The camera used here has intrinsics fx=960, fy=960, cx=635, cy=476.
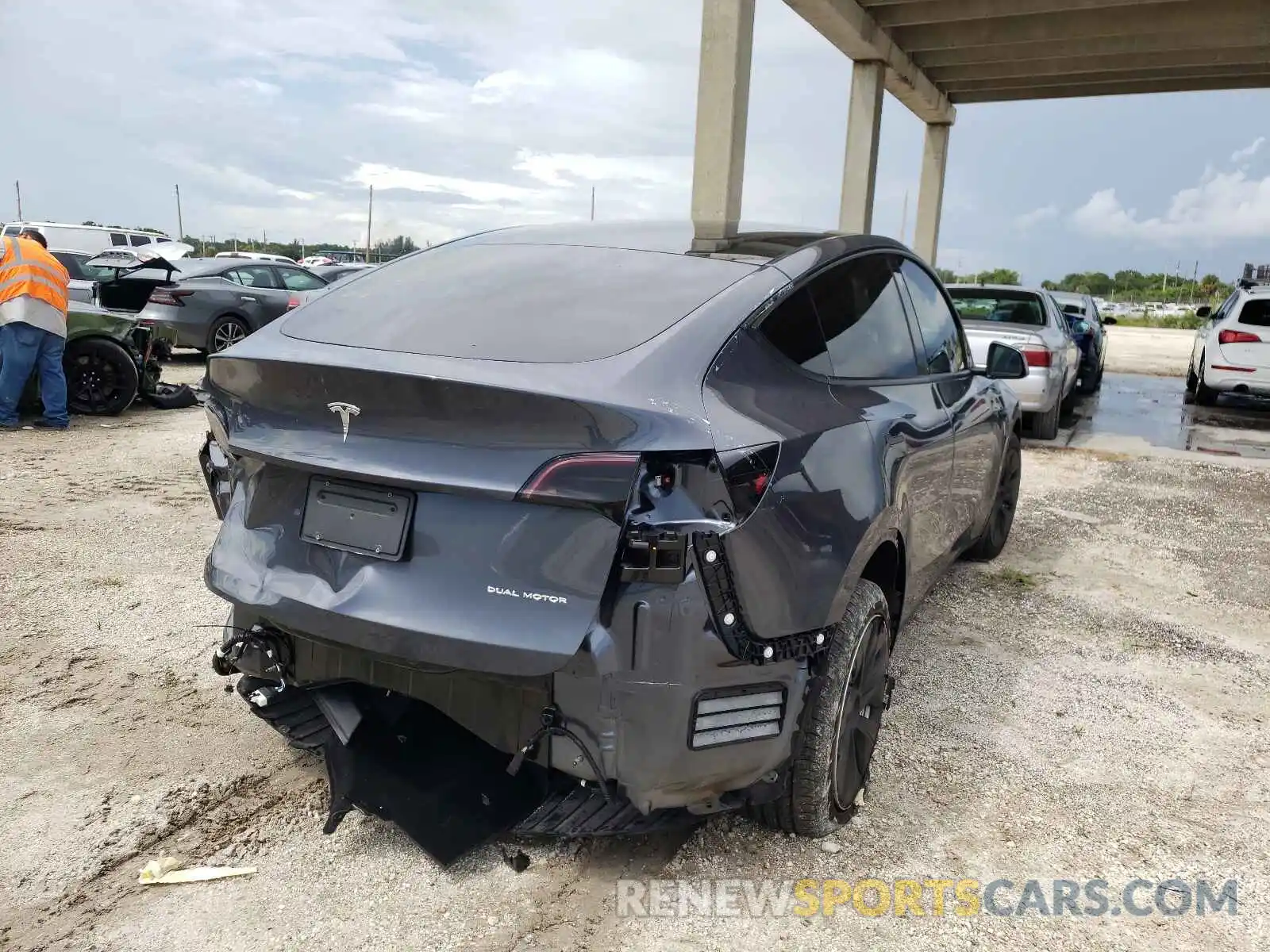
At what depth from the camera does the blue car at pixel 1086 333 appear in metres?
13.5

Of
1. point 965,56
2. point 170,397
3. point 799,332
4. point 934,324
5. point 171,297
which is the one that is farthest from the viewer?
point 965,56

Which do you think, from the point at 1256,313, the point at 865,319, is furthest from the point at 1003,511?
the point at 1256,313

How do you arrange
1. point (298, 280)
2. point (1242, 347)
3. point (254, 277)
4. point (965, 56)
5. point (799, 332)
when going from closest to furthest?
point (799, 332) → point (1242, 347) → point (254, 277) → point (965, 56) → point (298, 280)

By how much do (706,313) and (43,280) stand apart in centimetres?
723

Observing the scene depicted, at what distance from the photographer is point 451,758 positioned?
2482 millimetres

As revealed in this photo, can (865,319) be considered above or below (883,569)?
above

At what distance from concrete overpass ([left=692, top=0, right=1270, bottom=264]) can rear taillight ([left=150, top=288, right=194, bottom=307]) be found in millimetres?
6786

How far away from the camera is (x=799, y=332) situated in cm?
256

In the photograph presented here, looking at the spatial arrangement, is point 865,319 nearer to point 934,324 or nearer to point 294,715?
point 934,324

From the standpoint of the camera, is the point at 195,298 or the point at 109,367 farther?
the point at 195,298

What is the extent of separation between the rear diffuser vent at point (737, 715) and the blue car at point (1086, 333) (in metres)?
12.0

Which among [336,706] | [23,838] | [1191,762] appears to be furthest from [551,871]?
[1191,762]

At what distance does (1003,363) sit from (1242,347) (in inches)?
362

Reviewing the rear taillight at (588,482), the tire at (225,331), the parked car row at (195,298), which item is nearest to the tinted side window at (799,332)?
the rear taillight at (588,482)
